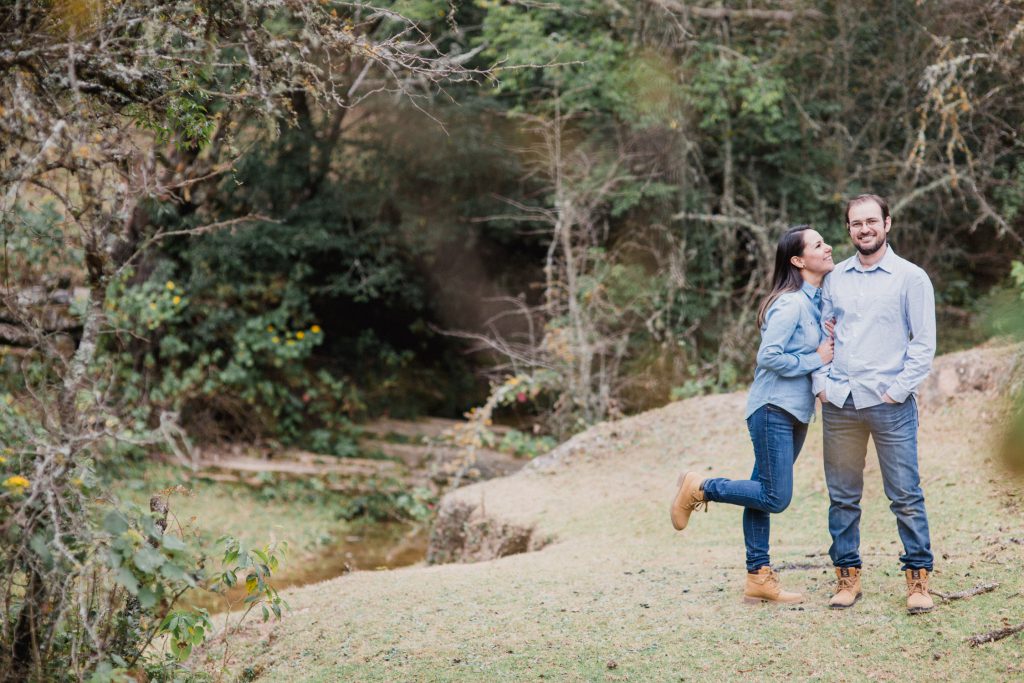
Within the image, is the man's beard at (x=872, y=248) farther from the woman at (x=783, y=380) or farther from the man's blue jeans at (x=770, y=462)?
the man's blue jeans at (x=770, y=462)

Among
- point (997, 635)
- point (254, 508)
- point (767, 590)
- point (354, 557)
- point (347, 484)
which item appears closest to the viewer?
point (997, 635)

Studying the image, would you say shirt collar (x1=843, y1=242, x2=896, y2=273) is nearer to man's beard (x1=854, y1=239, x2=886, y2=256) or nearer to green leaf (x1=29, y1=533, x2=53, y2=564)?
man's beard (x1=854, y1=239, x2=886, y2=256)

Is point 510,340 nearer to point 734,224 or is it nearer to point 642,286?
point 642,286

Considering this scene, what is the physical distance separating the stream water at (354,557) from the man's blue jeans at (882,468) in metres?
5.45

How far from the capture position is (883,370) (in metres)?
4.04

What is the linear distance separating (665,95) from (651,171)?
1035 millimetres

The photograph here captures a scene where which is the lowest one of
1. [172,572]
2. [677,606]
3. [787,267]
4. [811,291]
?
[677,606]

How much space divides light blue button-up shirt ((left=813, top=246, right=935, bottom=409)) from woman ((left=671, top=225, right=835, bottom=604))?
140 mm

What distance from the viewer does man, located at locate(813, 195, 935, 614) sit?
399 cm

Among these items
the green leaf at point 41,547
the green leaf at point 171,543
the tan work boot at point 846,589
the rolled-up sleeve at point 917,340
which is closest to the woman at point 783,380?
the tan work boot at point 846,589

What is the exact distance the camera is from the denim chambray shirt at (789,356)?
4.23m

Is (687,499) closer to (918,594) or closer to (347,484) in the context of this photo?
(918,594)

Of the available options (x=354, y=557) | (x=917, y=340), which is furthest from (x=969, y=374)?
(x=354, y=557)

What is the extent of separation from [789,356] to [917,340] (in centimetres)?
54
